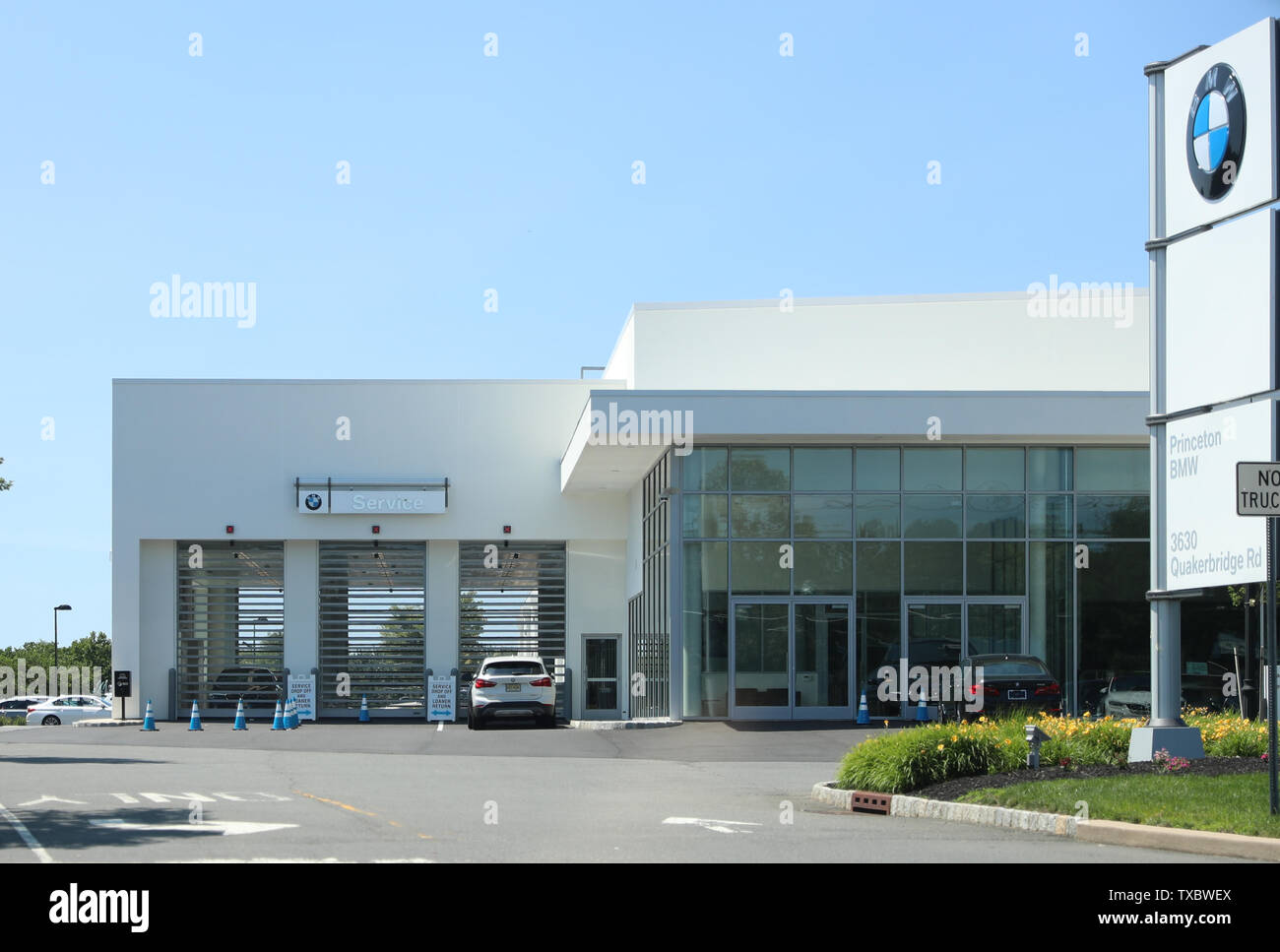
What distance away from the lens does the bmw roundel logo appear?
1519cm

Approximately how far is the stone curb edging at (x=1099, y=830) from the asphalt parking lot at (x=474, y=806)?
0.19 metres

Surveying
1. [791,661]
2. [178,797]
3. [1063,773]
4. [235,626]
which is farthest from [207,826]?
[235,626]

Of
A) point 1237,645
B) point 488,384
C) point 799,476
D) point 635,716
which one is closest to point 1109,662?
point 1237,645

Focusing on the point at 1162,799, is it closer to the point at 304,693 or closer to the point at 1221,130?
the point at 1221,130

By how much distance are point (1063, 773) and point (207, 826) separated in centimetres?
778

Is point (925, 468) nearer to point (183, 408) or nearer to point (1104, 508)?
point (1104, 508)

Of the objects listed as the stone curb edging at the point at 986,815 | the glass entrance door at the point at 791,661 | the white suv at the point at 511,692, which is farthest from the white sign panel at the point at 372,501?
the stone curb edging at the point at 986,815

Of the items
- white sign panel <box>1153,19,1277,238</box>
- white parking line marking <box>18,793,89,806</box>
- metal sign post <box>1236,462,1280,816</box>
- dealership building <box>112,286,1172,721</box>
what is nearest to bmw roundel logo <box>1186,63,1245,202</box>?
white sign panel <box>1153,19,1277,238</box>

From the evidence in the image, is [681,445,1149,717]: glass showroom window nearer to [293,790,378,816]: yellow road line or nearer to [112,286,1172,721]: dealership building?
[112,286,1172,721]: dealership building

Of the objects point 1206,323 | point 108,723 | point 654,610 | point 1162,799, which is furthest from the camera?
point 108,723

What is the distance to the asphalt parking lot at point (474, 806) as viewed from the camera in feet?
35.9

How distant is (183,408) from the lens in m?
36.7

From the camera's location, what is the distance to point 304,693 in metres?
36.8

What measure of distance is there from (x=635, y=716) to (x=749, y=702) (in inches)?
250
